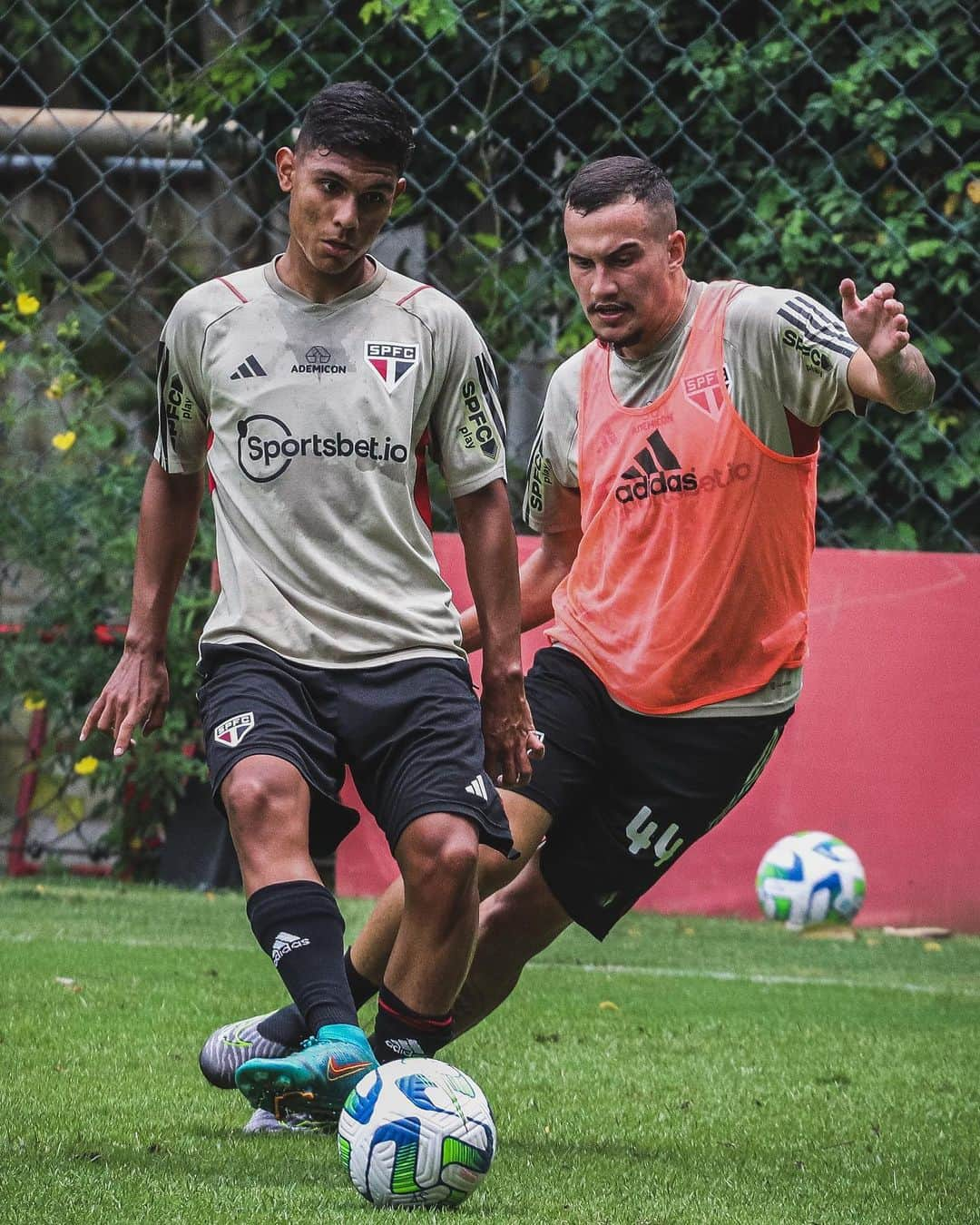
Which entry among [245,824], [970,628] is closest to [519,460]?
[970,628]

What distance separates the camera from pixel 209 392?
3727 millimetres

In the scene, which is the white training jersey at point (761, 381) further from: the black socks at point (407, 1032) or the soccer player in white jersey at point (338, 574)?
the black socks at point (407, 1032)

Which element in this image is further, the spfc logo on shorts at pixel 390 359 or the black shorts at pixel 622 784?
the black shorts at pixel 622 784

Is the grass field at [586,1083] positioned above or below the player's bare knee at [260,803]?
below

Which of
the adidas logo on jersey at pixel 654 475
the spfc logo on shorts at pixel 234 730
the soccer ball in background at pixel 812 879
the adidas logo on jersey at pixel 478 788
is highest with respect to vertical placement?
the adidas logo on jersey at pixel 654 475

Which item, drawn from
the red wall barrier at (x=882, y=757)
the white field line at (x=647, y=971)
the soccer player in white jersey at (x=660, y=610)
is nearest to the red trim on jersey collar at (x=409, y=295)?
the soccer player in white jersey at (x=660, y=610)

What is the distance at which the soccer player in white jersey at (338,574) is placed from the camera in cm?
343

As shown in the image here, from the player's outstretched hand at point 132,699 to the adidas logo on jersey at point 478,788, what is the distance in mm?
671

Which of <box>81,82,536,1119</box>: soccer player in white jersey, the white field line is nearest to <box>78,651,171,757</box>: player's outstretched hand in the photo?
<box>81,82,536,1119</box>: soccer player in white jersey

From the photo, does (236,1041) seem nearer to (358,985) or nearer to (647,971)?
(358,985)

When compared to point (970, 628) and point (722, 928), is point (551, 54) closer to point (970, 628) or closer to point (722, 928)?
point (970, 628)

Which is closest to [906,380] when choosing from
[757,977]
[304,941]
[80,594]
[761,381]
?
[761,381]

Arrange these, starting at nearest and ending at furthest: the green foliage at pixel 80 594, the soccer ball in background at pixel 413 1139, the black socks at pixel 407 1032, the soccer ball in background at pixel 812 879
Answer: the soccer ball in background at pixel 413 1139, the black socks at pixel 407 1032, the soccer ball in background at pixel 812 879, the green foliage at pixel 80 594

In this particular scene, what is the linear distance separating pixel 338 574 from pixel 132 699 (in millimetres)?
514
